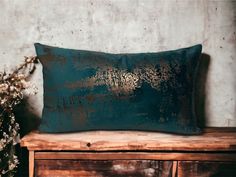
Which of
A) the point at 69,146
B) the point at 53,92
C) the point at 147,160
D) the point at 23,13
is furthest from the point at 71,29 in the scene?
the point at 147,160

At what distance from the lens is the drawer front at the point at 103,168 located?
139 cm

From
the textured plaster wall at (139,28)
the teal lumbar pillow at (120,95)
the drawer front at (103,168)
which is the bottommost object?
the drawer front at (103,168)

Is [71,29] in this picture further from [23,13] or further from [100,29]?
[23,13]

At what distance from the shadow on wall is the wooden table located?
0.34 meters

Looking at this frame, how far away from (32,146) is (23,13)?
2.37 ft

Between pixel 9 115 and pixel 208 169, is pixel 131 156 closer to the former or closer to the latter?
pixel 208 169

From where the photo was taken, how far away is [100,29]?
174cm

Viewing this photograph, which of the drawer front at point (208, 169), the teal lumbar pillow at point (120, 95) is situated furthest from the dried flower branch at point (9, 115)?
the drawer front at point (208, 169)

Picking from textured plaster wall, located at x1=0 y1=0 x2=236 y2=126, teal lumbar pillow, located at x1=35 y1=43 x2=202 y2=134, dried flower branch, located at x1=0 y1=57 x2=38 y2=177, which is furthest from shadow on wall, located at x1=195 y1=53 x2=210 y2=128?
dried flower branch, located at x1=0 y1=57 x2=38 y2=177

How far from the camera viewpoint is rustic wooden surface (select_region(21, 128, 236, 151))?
4.50ft

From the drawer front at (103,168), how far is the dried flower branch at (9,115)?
0.24 metres

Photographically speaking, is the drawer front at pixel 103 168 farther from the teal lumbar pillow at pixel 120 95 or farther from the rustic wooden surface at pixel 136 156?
the teal lumbar pillow at pixel 120 95

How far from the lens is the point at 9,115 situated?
5.30 feet

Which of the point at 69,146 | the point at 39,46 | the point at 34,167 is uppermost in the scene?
the point at 39,46
